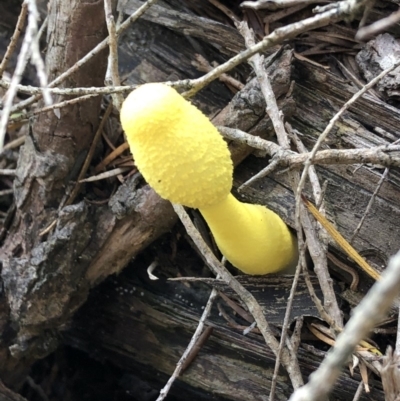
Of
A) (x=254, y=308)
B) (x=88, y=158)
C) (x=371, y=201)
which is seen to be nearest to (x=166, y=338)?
(x=254, y=308)

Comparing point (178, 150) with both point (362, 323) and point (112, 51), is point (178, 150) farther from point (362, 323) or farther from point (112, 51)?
point (362, 323)

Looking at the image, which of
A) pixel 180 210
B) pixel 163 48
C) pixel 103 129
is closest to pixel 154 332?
pixel 180 210

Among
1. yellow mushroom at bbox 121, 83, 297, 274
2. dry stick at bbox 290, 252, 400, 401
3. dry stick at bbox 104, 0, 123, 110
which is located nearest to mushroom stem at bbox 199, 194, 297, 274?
yellow mushroom at bbox 121, 83, 297, 274

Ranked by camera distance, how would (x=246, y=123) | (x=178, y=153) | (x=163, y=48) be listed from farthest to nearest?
(x=163, y=48), (x=246, y=123), (x=178, y=153)

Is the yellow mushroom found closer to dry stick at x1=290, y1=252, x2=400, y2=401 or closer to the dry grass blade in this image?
the dry grass blade

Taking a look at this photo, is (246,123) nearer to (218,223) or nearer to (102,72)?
(218,223)
